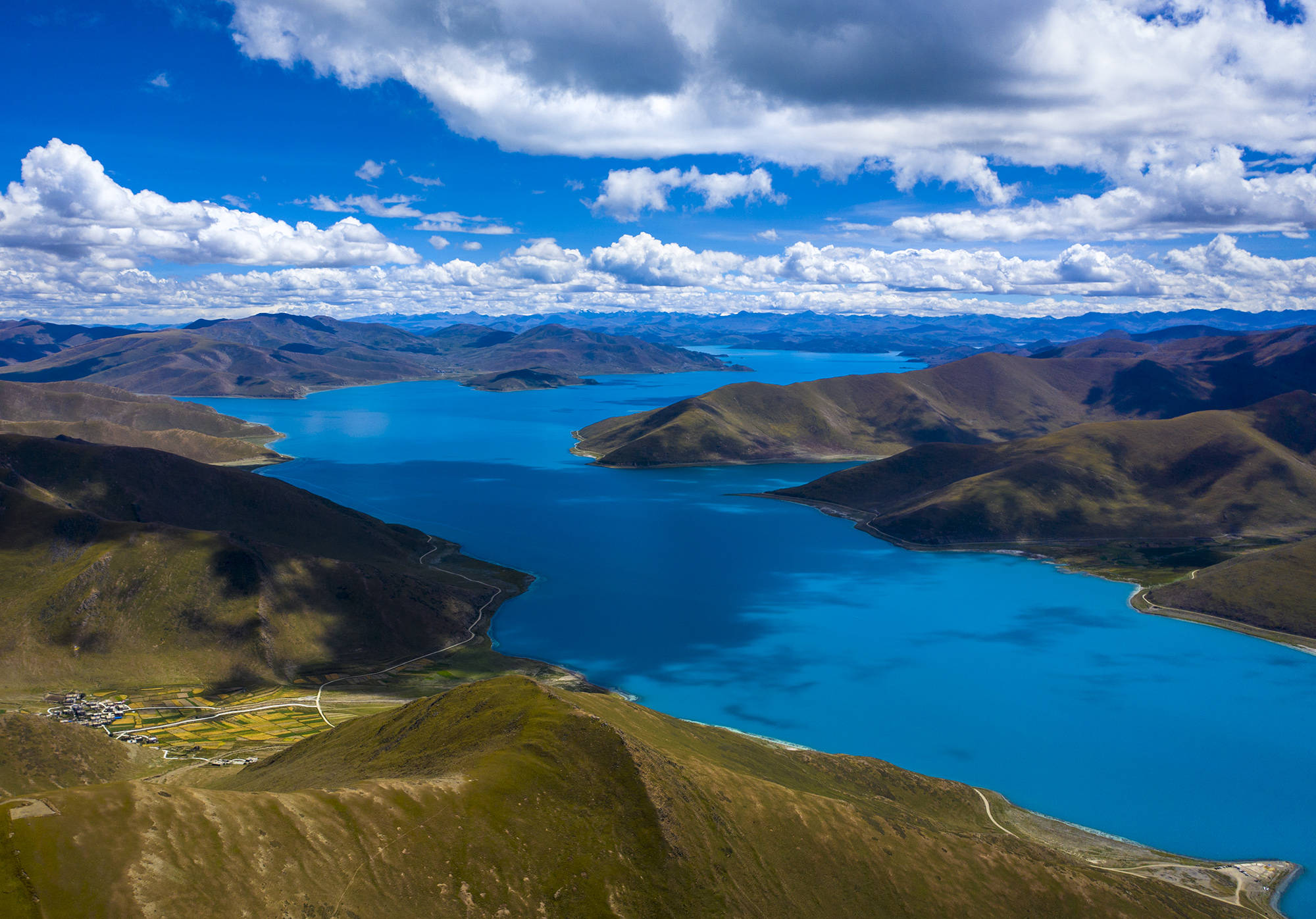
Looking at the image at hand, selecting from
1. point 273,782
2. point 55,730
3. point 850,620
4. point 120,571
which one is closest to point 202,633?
point 120,571

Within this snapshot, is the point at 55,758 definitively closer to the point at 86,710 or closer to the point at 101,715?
the point at 101,715

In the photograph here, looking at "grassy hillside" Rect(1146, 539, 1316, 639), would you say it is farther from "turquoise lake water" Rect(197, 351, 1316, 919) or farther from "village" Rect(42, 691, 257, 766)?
"village" Rect(42, 691, 257, 766)

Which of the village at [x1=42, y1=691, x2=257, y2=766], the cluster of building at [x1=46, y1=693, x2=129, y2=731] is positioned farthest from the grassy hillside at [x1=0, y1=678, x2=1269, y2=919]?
the cluster of building at [x1=46, y1=693, x2=129, y2=731]

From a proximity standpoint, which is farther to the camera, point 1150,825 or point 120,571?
point 120,571

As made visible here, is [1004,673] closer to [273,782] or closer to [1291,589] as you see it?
[1291,589]

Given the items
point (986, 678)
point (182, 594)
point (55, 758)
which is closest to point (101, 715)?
point (55, 758)

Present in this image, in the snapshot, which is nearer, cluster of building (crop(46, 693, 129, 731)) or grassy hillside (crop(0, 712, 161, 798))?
grassy hillside (crop(0, 712, 161, 798))

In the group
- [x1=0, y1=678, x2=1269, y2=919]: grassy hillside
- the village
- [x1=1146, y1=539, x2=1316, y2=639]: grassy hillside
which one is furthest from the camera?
[x1=1146, y1=539, x2=1316, y2=639]: grassy hillside

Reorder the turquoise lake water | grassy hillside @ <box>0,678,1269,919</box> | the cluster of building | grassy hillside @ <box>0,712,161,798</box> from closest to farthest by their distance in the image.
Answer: grassy hillside @ <box>0,678,1269,919</box> < grassy hillside @ <box>0,712,161,798</box> < the turquoise lake water < the cluster of building
